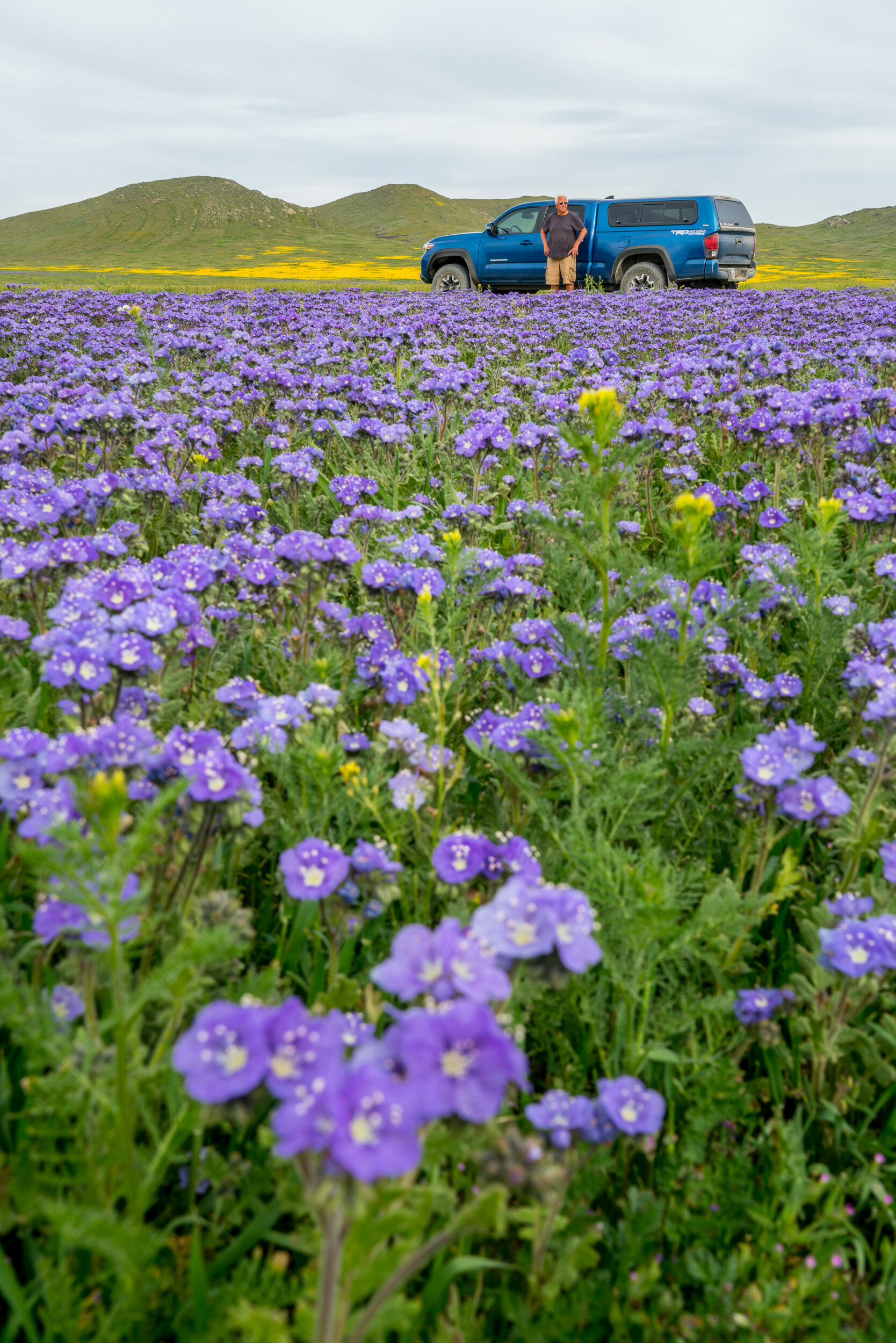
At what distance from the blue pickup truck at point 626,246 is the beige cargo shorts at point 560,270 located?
2243 mm

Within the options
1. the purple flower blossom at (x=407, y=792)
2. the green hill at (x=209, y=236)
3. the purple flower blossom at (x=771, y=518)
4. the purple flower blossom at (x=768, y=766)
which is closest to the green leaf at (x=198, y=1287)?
the purple flower blossom at (x=407, y=792)

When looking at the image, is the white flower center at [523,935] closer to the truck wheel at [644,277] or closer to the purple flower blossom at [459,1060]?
the purple flower blossom at [459,1060]

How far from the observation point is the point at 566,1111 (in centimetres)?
165

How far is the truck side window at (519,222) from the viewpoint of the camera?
864 inches

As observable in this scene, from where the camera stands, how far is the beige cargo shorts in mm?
18875

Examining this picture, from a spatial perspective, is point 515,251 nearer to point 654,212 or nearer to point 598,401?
point 654,212

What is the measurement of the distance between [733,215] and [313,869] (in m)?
24.8

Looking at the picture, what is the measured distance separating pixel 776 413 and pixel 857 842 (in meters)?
4.61

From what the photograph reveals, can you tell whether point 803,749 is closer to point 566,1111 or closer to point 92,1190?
point 566,1111

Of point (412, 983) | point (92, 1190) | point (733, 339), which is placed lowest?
point (92, 1190)

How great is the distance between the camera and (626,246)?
21.8 metres

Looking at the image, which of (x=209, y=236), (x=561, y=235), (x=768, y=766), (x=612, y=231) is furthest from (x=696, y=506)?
(x=209, y=236)

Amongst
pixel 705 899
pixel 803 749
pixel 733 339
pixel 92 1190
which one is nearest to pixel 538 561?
pixel 803 749

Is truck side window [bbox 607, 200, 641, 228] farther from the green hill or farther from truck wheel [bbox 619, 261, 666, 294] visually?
the green hill
